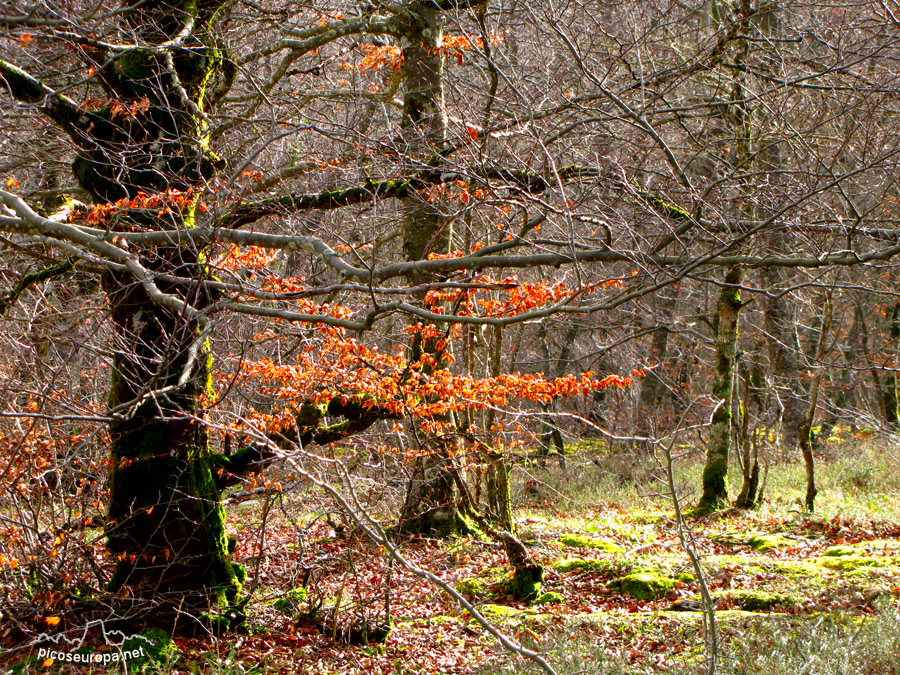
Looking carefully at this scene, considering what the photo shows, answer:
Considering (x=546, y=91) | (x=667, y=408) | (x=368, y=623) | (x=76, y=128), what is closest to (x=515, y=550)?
(x=368, y=623)

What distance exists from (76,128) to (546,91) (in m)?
4.05

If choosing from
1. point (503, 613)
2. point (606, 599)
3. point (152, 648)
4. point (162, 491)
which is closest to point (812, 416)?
point (606, 599)

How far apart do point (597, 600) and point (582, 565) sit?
3.05ft

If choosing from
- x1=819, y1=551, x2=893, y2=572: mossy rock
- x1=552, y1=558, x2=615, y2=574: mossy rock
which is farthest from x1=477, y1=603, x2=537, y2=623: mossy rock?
x1=819, y1=551, x2=893, y2=572: mossy rock

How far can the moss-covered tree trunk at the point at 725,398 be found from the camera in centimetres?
1005

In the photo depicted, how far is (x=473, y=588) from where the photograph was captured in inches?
276

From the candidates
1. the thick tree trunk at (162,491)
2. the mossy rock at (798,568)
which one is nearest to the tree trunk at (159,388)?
the thick tree trunk at (162,491)

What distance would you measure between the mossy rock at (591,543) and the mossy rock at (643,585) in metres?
1.03

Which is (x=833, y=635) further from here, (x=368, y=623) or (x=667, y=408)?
(x=667, y=408)

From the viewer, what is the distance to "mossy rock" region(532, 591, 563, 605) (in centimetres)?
660

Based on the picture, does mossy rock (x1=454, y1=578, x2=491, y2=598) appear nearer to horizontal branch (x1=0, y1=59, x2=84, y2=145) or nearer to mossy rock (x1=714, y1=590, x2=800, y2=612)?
mossy rock (x1=714, y1=590, x2=800, y2=612)

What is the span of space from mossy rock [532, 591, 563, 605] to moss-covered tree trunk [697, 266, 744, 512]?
4382 mm

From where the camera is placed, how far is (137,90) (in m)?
6.06

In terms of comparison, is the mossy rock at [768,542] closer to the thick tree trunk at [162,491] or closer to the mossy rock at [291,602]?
the mossy rock at [291,602]
